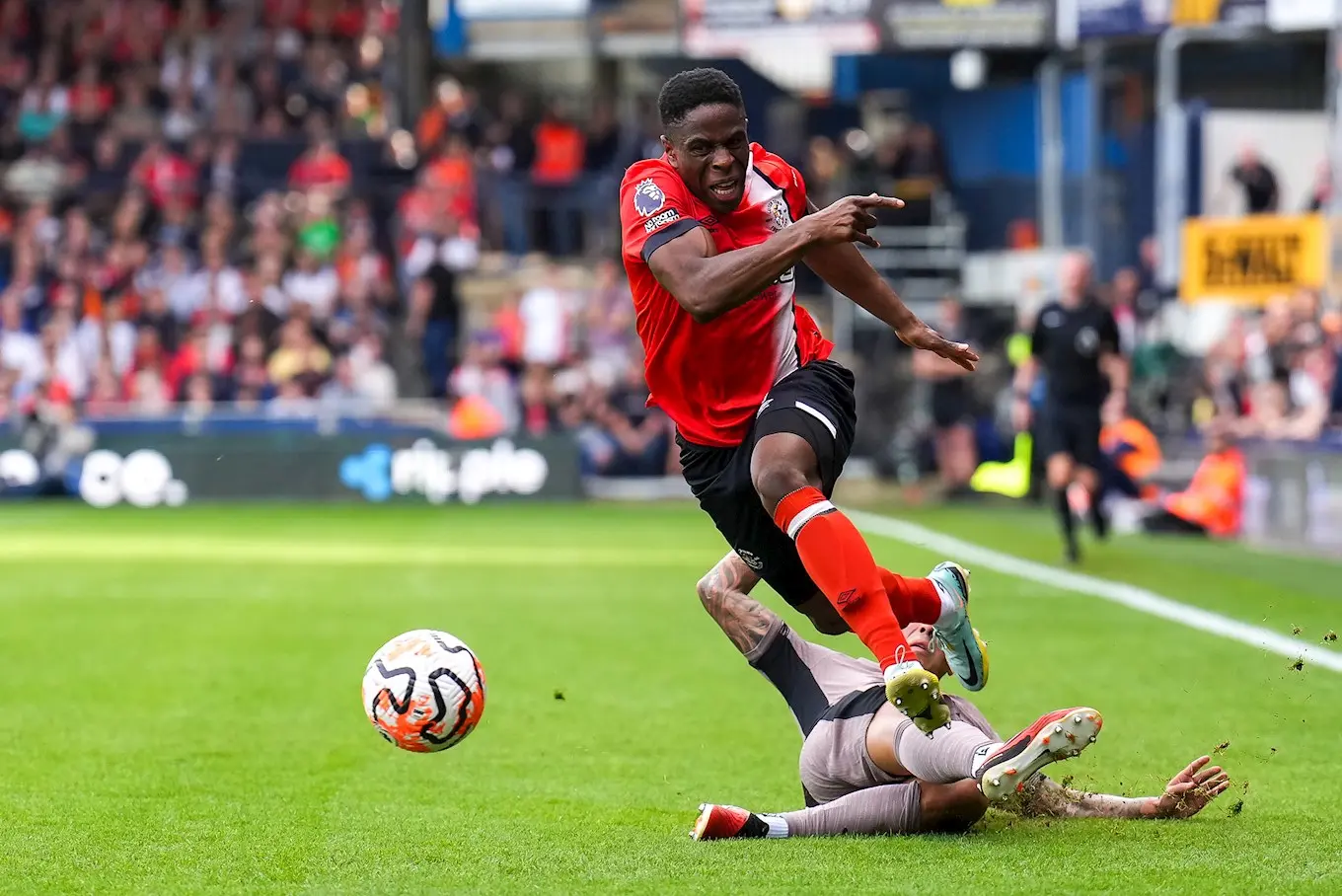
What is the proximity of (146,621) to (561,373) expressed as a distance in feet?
41.1

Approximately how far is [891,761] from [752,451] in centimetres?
111

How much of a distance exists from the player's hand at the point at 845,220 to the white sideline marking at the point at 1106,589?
4.45 metres

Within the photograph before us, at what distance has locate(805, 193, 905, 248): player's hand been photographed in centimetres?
551

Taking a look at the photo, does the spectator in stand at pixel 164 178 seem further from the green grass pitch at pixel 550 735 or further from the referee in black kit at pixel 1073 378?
the referee in black kit at pixel 1073 378

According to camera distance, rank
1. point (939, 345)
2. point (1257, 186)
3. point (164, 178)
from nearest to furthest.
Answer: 1. point (939, 345)
2. point (1257, 186)
3. point (164, 178)

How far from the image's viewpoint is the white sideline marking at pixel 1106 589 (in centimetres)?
1003

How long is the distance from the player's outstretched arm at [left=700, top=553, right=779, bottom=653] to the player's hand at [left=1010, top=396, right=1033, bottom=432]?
35.4ft

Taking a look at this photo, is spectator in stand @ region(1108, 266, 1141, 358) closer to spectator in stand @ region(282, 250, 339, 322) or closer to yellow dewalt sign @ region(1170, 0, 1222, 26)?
yellow dewalt sign @ region(1170, 0, 1222, 26)

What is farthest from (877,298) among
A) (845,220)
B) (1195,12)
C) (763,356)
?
(1195,12)

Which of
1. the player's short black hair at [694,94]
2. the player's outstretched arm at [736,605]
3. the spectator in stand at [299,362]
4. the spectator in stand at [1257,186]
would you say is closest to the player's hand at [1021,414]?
the spectator in stand at [1257,186]

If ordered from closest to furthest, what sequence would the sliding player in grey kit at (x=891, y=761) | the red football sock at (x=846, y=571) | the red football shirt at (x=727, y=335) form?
the sliding player in grey kit at (x=891, y=761), the red football sock at (x=846, y=571), the red football shirt at (x=727, y=335)

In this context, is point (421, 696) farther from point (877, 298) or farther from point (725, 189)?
point (877, 298)

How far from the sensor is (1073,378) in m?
15.0

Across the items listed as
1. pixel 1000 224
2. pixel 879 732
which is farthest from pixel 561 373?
pixel 879 732
